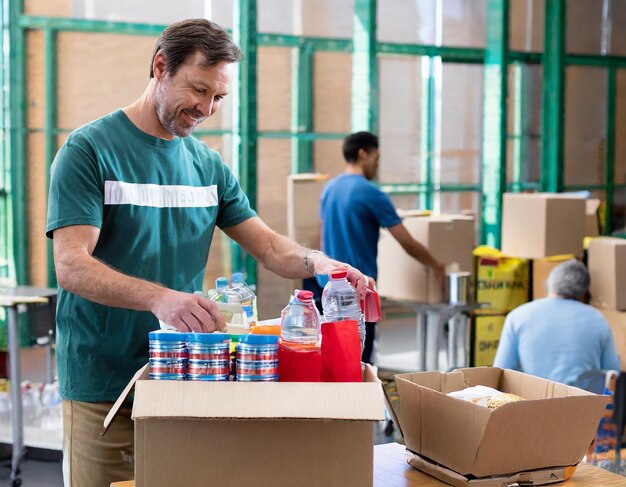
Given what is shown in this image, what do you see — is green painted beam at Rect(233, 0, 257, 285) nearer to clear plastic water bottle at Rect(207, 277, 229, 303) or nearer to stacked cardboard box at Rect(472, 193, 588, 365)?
stacked cardboard box at Rect(472, 193, 588, 365)

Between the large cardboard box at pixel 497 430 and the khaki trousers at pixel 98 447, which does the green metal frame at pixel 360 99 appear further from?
the large cardboard box at pixel 497 430

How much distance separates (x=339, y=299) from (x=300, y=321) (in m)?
0.21

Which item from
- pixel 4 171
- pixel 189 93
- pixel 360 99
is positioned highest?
pixel 360 99

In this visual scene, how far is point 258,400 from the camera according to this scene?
1577 mm

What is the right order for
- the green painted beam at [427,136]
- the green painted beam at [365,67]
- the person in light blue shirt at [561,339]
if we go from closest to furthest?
the person in light blue shirt at [561,339] → the green painted beam at [365,67] → the green painted beam at [427,136]

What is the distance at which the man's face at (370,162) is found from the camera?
5.14 metres

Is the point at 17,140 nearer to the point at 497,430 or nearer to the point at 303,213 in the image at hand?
the point at 303,213

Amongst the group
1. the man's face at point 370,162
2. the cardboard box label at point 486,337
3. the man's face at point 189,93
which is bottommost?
the cardboard box label at point 486,337

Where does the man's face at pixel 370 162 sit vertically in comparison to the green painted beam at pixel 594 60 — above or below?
below

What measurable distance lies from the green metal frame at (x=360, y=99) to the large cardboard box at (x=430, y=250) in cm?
93

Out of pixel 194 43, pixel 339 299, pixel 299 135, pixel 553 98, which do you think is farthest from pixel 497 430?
pixel 553 98

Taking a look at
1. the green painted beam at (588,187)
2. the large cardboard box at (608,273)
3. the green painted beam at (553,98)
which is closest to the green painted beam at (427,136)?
the green painted beam at (553,98)

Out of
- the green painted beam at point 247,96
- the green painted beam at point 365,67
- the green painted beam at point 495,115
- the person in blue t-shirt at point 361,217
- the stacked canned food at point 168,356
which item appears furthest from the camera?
the green painted beam at point 495,115

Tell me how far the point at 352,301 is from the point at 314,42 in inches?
176
